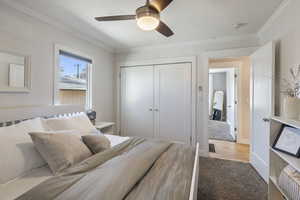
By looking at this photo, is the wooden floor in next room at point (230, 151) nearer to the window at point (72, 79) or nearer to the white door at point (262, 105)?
the white door at point (262, 105)

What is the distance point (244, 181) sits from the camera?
2309mm

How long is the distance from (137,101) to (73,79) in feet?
5.07

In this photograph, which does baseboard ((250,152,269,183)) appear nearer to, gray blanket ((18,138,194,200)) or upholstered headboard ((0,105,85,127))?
gray blanket ((18,138,194,200))

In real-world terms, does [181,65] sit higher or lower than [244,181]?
higher

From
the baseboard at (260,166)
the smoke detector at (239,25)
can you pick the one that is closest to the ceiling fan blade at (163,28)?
the smoke detector at (239,25)

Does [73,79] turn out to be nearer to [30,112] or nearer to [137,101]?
[30,112]

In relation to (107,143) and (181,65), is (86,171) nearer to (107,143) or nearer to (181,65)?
(107,143)

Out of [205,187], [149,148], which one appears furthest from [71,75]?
[205,187]

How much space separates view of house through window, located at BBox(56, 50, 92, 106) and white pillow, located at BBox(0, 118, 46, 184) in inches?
47.5

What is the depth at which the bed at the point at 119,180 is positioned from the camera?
96 centimetres

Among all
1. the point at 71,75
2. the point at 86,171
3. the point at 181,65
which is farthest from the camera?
the point at 181,65

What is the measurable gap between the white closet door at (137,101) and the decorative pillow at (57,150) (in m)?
2.42

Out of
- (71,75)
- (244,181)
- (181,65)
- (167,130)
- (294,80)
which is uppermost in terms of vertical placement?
(181,65)

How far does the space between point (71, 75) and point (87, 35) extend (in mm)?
850
